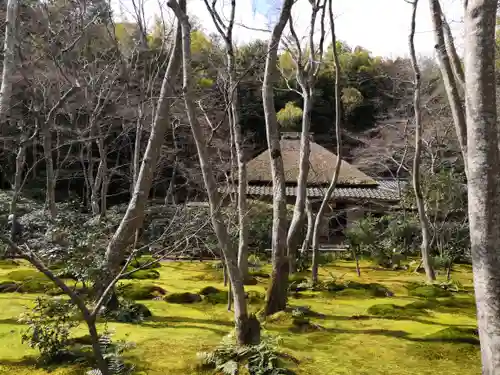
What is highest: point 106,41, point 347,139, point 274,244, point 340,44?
point 340,44

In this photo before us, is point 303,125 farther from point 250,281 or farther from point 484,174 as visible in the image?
point 484,174

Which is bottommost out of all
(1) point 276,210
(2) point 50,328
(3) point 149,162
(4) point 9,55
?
(2) point 50,328

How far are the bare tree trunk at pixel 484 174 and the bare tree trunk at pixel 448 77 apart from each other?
88.9 inches

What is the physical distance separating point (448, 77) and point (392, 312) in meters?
3.41

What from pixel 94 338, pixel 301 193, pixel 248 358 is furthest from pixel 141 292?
pixel 94 338

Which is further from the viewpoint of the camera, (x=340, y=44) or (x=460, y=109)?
(x=340, y=44)

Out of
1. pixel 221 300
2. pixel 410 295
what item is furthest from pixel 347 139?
pixel 221 300

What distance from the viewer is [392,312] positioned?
21.3 feet

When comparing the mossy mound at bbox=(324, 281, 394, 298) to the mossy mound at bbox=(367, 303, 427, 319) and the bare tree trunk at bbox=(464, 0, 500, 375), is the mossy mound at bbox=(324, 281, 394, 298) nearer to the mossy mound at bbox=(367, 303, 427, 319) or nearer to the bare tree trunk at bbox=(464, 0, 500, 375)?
the mossy mound at bbox=(367, 303, 427, 319)

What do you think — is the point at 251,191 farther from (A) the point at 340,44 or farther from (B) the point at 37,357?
(A) the point at 340,44

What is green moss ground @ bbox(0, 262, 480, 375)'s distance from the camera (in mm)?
4234

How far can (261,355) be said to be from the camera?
13.0 ft

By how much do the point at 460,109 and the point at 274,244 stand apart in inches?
114

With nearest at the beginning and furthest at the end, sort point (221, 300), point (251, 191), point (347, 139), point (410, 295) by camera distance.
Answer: point (221, 300)
point (410, 295)
point (251, 191)
point (347, 139)
